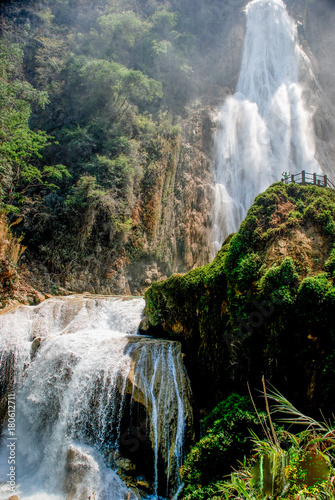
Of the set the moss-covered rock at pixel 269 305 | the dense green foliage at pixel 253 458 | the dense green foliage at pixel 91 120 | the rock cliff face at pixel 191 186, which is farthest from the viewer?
the rock cliff face at pixel 191 186

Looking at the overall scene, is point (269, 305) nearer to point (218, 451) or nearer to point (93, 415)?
point (218, 451)

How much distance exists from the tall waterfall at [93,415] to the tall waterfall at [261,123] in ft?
53.2

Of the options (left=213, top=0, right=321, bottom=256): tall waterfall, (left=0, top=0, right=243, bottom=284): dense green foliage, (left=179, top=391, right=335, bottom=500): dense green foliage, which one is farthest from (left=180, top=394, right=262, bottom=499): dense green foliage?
(left=213, top=0, right=321, bottom=256): tall waterfall

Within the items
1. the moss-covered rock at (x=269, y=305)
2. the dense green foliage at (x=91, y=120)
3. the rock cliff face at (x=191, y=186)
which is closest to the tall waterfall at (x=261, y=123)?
the rock cliff face at (x=191, y=186)

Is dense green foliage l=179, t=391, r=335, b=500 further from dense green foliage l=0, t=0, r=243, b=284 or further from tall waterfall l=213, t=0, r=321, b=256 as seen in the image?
tall waterfall l=213, t=0, r=321, b=256

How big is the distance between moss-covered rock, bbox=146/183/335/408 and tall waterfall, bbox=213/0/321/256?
14.7 m

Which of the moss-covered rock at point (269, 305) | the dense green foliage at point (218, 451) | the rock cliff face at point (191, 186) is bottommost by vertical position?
the dense green foliage at point (218, 451)

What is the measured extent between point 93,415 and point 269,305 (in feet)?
17.4

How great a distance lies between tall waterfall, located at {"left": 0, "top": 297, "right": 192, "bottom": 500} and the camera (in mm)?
6984

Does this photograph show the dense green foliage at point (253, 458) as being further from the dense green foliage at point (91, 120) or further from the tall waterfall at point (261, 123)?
the tall waterfall at point (261, 123)

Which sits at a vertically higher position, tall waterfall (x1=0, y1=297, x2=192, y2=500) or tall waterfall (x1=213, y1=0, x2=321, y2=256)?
tall waterfall (x1=213, y1=0, x2=321, y2=256)

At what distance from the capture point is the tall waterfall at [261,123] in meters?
26.3

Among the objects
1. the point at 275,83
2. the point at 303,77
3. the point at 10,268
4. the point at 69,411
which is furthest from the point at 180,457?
the point at 303,77

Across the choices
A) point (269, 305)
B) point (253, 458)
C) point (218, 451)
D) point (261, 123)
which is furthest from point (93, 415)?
point (261, 123)
